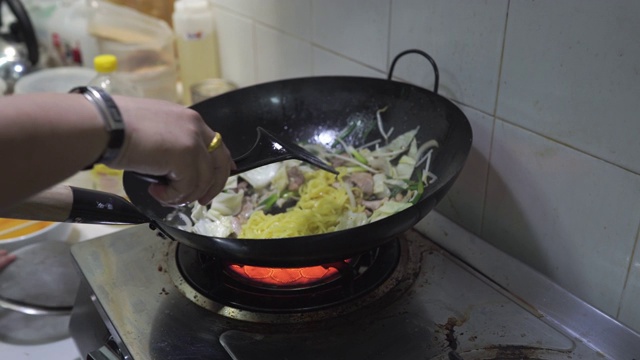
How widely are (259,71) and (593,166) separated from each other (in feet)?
2.94

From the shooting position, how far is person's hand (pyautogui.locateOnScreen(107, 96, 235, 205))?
626 mm

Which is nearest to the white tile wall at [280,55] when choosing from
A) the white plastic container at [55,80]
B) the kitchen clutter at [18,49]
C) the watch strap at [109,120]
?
the white plastic container at [55,80]

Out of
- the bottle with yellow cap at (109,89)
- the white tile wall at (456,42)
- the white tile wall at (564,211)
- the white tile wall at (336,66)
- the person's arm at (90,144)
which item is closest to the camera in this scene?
the person's arm at (90,144)

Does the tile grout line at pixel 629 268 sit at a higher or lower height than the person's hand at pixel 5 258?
higher

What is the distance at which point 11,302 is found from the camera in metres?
1.00

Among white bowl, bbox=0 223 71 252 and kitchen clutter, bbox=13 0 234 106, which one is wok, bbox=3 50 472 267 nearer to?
white bowl, bbox=0 223 71 252

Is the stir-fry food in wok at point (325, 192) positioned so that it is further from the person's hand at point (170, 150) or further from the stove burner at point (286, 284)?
the person's hand at point (170, 150)

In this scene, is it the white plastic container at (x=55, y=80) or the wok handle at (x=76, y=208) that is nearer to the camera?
the wok handle at (x=76, y=208)

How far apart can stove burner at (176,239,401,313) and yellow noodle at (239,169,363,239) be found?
0.06 m

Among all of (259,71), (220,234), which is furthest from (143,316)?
(259,71)

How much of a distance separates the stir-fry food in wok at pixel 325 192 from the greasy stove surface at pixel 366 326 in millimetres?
106

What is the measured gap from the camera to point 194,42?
1611 mm

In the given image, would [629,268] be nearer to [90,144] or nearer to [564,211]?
[564,211]

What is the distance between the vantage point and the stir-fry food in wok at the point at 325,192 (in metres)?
0.95
